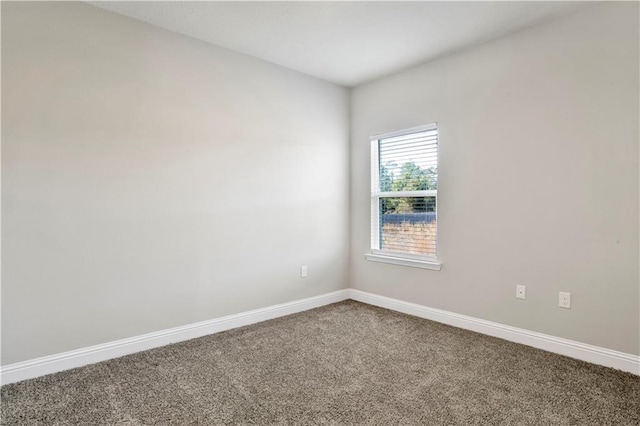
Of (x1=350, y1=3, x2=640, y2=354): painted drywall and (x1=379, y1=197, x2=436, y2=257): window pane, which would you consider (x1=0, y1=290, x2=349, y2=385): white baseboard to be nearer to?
(x1=379, y1=197, x2=436, y2=257): window pane

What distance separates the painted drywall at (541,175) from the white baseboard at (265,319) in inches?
2.6

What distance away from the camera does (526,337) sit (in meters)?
2.81

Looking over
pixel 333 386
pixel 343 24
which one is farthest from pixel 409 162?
pixel 333 386

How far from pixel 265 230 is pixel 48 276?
1.71 metres

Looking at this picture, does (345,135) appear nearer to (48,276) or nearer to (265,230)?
(265,230)

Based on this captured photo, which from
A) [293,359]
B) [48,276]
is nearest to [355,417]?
[293,359]

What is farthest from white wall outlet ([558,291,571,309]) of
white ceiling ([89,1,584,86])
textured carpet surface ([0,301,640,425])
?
white ceiling ([89,1,584,86])

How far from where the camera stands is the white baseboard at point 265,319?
2326mm

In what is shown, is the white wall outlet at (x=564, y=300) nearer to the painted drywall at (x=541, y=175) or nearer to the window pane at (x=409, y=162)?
the painted drywall at (x=541, y=175)

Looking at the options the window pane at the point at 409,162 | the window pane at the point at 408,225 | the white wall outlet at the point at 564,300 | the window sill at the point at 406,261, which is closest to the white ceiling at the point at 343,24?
the window pane at the point at 409,162

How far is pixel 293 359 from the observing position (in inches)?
100

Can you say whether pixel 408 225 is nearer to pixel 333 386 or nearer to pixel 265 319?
pixel 265 319

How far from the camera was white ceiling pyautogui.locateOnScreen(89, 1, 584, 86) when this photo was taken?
8.13 feet

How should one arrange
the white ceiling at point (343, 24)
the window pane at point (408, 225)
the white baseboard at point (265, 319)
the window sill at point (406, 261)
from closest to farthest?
the white baseboard at point (265, 319) < the white ceiling at point (343, 24) < the window sill at point (406, 261) < the window pane at point (408, 225)
